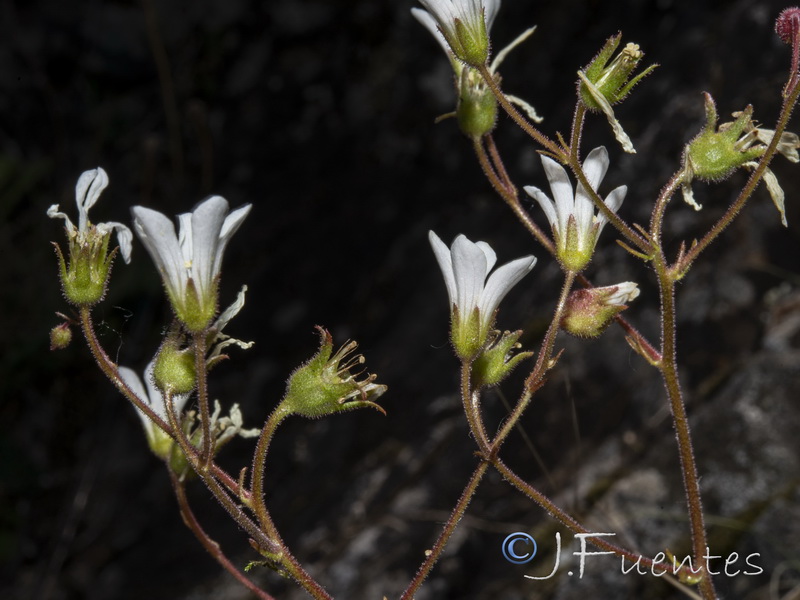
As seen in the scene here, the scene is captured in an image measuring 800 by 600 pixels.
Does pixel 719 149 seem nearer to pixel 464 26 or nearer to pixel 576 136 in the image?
pixel 576 136

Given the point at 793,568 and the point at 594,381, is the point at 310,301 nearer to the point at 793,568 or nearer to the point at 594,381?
the point at 594,381

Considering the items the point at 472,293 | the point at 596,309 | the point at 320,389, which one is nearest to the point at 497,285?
the point at 472,293

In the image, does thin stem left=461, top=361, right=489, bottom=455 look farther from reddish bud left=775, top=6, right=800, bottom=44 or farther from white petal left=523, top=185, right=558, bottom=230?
reddish bud left=775, top=6, right=800, bottom=44

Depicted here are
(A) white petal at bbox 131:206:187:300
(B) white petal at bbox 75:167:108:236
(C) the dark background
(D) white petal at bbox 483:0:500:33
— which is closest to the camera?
(A) white petal at bbox 131:206:187:300

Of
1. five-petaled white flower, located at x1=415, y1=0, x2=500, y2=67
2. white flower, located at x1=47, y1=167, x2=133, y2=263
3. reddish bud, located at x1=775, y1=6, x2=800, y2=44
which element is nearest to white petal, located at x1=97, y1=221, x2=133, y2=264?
white flower, located at x1=47, y1=167, x2=133, y2=263

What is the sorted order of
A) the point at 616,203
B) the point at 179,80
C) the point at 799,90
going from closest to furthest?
the point at 799,90 < the point at 616,203 < the point at 179,80

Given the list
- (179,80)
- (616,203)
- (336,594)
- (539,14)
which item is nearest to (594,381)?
(336,594)
